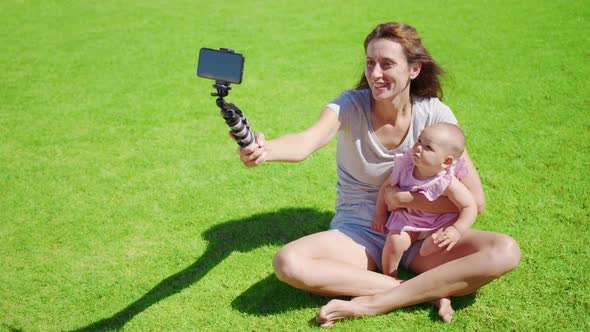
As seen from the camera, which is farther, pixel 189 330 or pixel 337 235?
pixel 337 235

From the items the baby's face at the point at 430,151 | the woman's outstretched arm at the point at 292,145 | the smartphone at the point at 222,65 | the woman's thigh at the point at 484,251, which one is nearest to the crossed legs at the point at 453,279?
the woman's thigh at the point at 484,251

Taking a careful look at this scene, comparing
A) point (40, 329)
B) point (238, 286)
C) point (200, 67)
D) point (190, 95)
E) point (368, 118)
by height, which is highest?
point (200, 67)

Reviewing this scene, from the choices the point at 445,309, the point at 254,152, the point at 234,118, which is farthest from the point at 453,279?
the point at 234,118

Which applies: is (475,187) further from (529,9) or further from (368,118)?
(529,9)

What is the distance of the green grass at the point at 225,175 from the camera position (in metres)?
3.40

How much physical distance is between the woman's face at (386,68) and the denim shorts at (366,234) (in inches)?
32.6

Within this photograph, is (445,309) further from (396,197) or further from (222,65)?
(222,65)

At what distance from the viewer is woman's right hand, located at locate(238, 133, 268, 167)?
2.57 meters

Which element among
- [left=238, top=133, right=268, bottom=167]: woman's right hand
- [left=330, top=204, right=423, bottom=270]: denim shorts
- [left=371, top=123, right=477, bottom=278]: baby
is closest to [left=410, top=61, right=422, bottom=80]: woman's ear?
[left=371, top=123, right=477, bottom=278]: baby

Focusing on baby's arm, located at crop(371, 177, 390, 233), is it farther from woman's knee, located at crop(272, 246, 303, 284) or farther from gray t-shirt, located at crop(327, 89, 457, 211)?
woman's knee, located at crop(272, 246, 303, 284)

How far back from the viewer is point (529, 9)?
1062 cm

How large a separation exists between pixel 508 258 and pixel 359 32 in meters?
7.55

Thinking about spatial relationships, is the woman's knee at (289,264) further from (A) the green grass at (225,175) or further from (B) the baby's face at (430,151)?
(B) the baby's face at (430,151)

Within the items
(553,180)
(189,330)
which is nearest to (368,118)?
(189,330)
